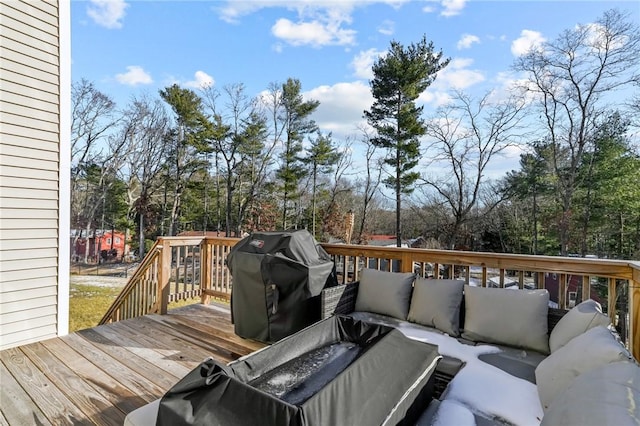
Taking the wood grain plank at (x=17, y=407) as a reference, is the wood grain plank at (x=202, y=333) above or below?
below

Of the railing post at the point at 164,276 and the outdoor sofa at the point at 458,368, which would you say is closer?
the outdoor sofa at the point at 458,368

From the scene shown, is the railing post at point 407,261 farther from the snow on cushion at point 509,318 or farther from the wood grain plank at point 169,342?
the wood grain plank at point 169,342

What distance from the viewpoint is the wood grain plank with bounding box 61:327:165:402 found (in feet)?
7.42

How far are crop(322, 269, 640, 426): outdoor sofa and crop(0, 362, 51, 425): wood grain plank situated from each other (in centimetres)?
196

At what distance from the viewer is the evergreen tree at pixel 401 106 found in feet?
39.7

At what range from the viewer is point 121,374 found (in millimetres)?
2490

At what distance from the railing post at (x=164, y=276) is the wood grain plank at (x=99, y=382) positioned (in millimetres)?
1058

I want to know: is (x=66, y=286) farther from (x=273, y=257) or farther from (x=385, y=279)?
(x=385, y=279)

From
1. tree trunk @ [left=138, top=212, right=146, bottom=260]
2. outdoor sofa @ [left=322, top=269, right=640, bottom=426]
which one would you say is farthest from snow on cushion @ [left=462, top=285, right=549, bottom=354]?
tree trunk @ [left=138, top=212, right=146, bottom=260]

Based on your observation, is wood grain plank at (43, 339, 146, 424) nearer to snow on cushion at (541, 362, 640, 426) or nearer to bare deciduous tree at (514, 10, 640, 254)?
snow on cushion at (541, 362, 640, 426)

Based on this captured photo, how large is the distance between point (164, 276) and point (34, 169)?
1.70m

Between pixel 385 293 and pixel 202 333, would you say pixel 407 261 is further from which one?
pixel 202 333

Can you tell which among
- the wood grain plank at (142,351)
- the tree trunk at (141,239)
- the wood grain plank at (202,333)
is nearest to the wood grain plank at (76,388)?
the wood grain plank at (142,351)

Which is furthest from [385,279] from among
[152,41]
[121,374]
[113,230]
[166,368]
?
[113,230]
